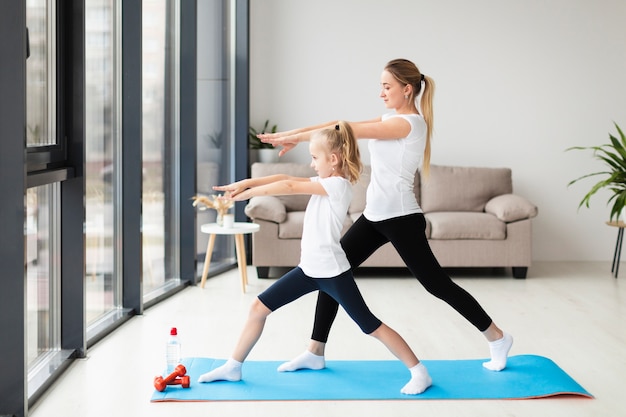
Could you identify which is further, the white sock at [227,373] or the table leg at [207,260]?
the table leg at [207,260]

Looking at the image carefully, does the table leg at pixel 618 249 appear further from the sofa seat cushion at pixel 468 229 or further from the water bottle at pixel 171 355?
the water bottle at pixel 171 355

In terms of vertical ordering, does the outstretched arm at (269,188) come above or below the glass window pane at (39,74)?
below

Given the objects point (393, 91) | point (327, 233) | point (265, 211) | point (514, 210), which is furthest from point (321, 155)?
point (514, 210)

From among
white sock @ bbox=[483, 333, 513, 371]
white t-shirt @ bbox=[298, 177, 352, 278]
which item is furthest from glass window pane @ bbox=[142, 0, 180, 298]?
white sock @ bbox=[483, 333, 513, 371]

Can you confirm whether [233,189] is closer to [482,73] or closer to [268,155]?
[268,155]

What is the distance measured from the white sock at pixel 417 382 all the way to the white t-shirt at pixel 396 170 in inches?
24.5

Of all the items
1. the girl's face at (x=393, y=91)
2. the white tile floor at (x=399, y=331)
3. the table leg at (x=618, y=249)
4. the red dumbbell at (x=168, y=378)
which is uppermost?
the girl's face at (x=393, y=91)

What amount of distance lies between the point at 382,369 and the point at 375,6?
416 cm

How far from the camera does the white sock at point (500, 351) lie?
3.32 m

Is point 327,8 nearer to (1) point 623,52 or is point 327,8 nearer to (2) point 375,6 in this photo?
(2) point 375,6

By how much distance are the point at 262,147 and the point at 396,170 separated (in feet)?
11.8

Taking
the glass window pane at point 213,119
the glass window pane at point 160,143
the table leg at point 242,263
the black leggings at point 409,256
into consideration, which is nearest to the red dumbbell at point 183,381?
the black leggings at point 409,256

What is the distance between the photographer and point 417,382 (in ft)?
10.0

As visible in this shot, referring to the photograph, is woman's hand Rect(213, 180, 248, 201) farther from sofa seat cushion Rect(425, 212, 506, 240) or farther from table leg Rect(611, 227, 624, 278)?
table leg Rect(611, 227, 624, 278)
